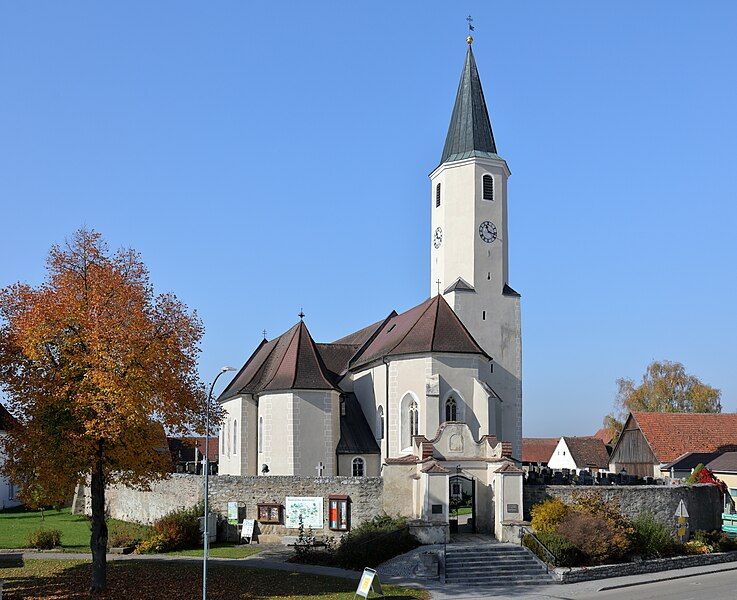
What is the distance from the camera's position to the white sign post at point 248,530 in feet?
117

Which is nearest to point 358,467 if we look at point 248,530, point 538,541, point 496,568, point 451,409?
point 451,409

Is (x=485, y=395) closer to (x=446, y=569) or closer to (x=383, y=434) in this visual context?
(x=383, y=434)

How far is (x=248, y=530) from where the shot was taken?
3572 cm

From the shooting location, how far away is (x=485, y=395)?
3881 centimetres

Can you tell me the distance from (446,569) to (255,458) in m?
18.7

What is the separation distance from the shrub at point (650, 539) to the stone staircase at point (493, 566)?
16.3ft

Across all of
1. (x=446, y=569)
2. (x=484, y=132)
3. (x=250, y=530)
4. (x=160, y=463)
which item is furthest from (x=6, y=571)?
(x=484, y=132)

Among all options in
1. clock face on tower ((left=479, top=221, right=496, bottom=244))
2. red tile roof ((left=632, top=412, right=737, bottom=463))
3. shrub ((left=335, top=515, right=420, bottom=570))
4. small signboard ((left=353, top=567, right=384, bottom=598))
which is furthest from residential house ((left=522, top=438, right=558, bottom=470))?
A: small signboard ((left=353, top=567, right=384, bottom=598))

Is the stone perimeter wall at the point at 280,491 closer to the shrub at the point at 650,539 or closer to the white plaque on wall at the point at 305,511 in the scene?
the white plaque on wall at the point at 305,511

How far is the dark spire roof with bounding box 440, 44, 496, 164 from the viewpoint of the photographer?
45938 millimetres

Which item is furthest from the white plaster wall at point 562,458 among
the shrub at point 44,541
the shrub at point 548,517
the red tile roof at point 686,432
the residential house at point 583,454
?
the shrub at point 44,541

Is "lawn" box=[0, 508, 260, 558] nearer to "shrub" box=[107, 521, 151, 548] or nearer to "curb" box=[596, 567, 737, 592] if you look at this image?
"shrub" box=[107, 521, 151, 548]

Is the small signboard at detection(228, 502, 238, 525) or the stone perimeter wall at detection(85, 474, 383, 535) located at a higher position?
the stone perimeter wall at detection(85, 474, 383, 535)

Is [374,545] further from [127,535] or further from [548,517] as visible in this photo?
[127,535]
